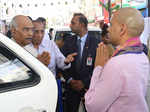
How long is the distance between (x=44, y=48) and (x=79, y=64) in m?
0.59

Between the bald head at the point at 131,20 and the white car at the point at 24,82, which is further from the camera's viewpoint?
the bald head at the point at 131,20

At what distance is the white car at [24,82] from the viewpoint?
157 cm

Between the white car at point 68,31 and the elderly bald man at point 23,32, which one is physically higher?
the elderly bald man at point 23,32

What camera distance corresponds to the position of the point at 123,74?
Answer: 171cm

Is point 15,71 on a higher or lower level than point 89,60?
higher

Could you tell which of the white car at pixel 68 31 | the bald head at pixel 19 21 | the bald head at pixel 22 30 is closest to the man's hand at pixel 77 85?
the bald head at pixel 22 30

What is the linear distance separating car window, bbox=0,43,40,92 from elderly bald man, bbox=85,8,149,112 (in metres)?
0.46

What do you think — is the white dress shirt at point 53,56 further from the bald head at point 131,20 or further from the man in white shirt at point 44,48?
the bald head at point 131,20

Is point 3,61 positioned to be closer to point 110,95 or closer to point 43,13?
point 110,95

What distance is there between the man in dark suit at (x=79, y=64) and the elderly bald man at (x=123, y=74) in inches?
60.9

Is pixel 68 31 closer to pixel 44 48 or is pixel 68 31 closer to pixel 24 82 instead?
pixel 44 48

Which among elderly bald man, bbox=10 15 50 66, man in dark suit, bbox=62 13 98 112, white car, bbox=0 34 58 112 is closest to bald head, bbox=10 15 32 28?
elderly bald man, bbox=10 15 50 66

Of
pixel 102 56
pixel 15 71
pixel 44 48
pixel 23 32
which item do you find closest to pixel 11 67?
pixel 15 71

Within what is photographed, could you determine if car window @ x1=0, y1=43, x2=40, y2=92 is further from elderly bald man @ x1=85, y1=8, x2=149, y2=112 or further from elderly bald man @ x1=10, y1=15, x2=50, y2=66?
elderly bald man @ x1=10, y1=15, x2=50, y2=66
